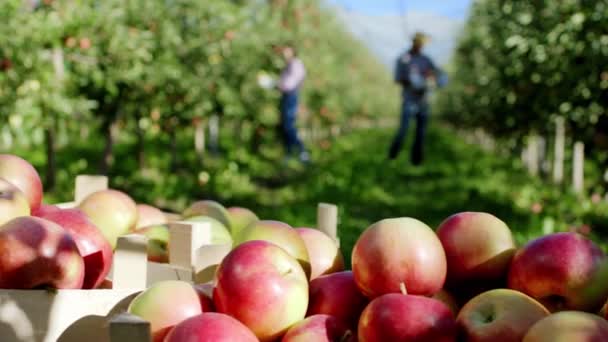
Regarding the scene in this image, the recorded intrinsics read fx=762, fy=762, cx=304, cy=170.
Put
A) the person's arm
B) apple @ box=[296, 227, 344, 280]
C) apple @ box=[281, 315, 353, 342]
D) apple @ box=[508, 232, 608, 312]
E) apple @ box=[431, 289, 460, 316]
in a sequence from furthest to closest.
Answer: the person's arm
apple @ box=[296, 227, 344, 280]
apple @ box=[431, 289, 460, 316]
apple @ box=[508, 232, 608, 312]
apple @ box=[281, 315, 353, 342]

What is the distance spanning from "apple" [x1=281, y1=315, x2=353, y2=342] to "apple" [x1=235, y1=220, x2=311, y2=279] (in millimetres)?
352

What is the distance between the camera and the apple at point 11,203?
6.19 feet

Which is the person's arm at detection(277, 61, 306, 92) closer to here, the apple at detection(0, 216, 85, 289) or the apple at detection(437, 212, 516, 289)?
the apple at detection(437, 212, 516, 289)

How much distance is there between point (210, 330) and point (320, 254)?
68 centimetres

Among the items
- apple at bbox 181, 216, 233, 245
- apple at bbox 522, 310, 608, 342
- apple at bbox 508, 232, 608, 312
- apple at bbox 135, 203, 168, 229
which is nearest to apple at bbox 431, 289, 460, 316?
apple at bbox 508, 232, 608, 312

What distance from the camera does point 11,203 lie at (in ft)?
6.29

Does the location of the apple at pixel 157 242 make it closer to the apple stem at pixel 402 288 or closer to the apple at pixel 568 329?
the apple stem at pixel 402 288

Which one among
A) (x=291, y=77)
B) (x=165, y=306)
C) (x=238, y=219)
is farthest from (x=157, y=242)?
(x=291, y=77)

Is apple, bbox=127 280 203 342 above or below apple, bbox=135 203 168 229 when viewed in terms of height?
above

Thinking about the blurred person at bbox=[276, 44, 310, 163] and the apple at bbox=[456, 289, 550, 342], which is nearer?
the apple at bbox=[456, 289, 550, 342]

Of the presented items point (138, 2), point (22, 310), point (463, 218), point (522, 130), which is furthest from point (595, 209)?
point (22, 310)

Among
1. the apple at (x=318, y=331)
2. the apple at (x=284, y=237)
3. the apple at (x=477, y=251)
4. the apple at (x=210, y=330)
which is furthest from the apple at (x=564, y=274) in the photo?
the apple at (x=210, y=330)

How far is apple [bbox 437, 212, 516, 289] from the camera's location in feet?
5.97

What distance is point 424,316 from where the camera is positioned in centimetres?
143
